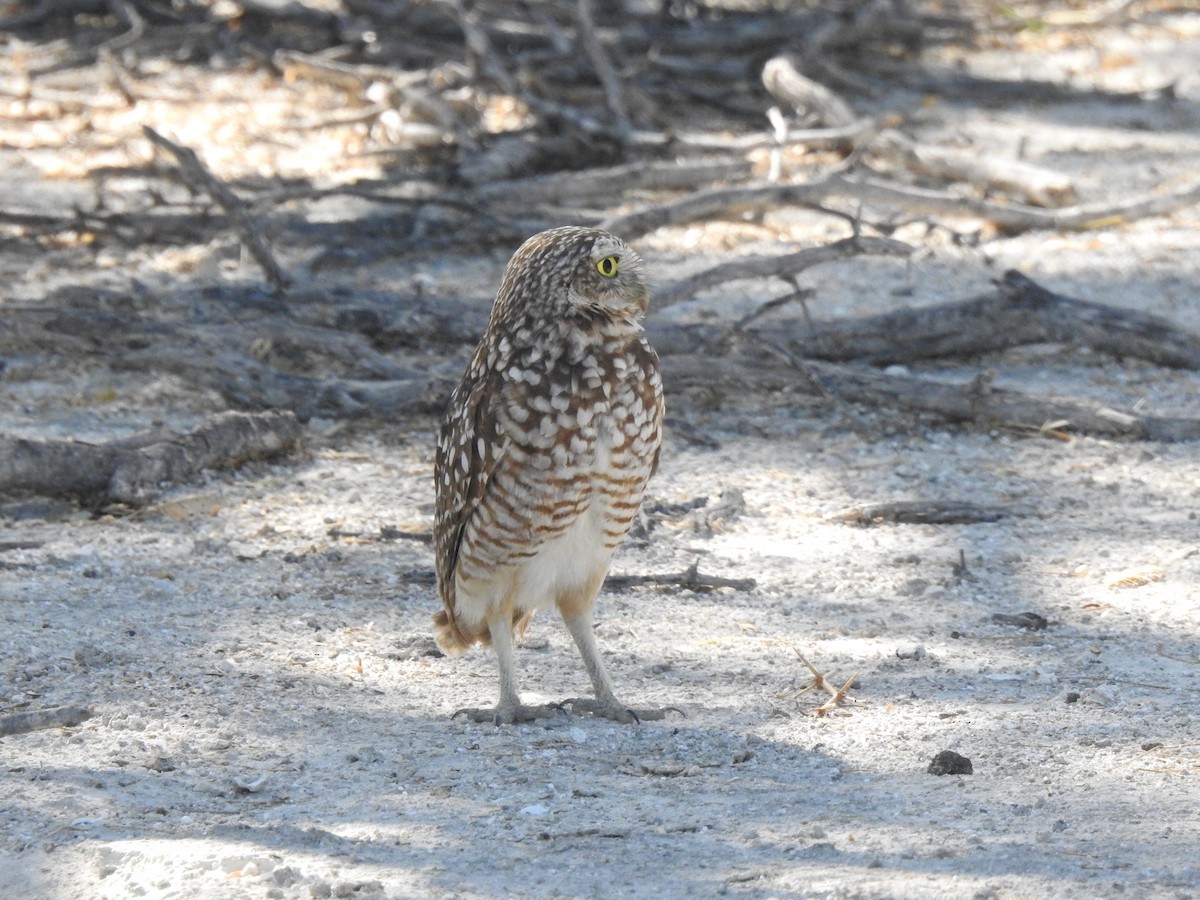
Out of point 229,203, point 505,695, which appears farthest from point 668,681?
point 229,203

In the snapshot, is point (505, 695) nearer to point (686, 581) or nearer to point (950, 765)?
point (686, 581)

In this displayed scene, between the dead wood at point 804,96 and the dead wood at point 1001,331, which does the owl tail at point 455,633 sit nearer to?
the dead wood at point 1001,331

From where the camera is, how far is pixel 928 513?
19.5ft

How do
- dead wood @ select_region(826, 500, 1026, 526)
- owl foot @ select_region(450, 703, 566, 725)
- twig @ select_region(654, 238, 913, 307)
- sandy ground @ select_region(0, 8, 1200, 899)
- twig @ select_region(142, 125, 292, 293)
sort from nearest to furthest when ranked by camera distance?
sandy ground @ select_region(0, 8, 1200, 899) < owl foot @ select_region(450, 703, 566, 725) < dead wood @ select_region(826, 500, 1026, 526) < twig @ select_region(654, 238, 913, 307) < twig @ select_region(142, 125, 292, 293)

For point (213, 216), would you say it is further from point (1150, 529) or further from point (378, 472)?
point (1150, 529)

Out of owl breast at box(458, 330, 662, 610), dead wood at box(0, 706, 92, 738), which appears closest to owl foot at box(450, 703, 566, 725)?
owl breast at box(458, 330, 662, 610)

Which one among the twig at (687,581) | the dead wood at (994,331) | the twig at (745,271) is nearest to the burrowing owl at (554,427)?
the twig at (687,581)

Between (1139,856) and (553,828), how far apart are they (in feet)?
4.14

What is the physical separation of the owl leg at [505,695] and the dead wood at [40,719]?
1.00 metres

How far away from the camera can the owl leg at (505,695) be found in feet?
14.2

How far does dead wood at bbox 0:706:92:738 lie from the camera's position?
398 cm

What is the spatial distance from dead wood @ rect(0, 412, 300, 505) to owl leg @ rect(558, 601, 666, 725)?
2.16 m

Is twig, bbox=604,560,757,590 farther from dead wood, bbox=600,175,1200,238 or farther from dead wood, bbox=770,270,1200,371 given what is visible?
dead wood, bbox=600,175,1200,238

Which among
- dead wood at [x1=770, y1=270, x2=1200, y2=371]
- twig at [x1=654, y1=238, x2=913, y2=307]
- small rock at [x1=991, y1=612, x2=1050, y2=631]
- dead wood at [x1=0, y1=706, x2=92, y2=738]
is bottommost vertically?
small rock at [x1=991, y1=612, x2=1050, y2=631]
